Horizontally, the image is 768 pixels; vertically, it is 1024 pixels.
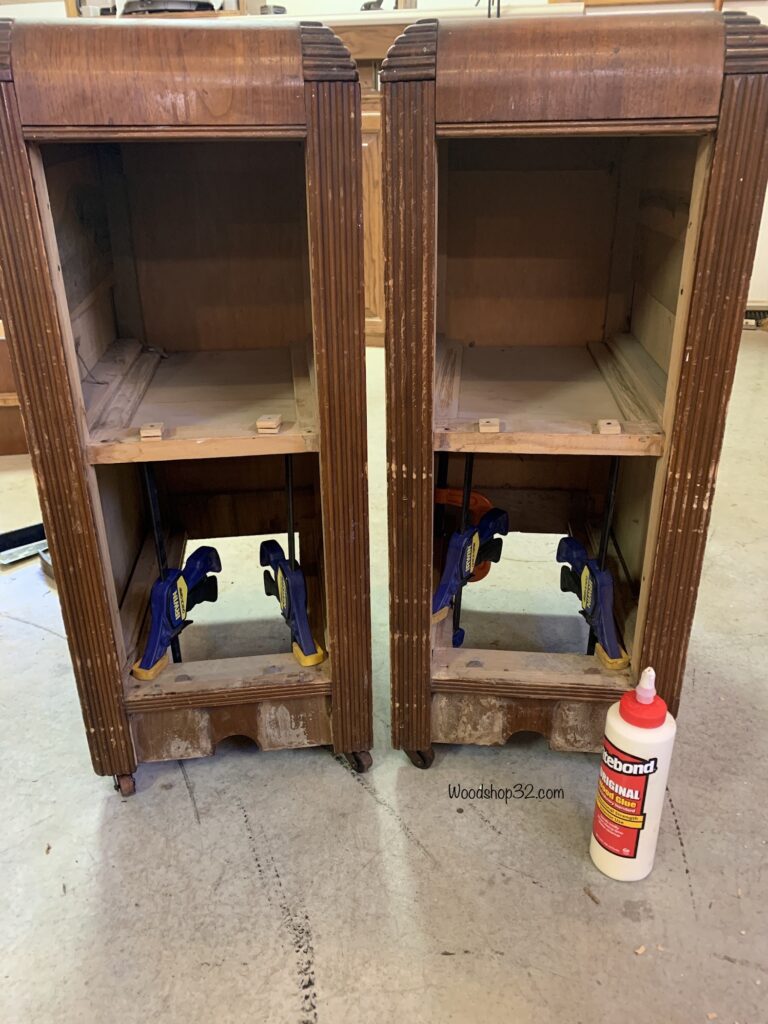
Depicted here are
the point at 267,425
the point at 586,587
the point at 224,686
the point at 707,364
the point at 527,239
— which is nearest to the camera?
the point at 707,364

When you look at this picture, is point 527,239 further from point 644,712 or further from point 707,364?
point 644,712

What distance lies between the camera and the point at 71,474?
1.13m

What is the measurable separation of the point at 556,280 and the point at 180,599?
0.93 meters

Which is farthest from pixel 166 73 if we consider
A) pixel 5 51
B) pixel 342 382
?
pixel 342 382

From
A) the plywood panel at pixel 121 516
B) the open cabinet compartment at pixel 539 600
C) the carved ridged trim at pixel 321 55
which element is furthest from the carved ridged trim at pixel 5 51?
the open cabinet compartment at pixel 539 600

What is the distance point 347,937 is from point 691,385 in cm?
90

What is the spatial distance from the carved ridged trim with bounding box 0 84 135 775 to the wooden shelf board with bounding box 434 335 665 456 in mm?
525

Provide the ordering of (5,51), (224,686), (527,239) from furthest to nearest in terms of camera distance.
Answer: (527,239)
(224,686)
(5,51)

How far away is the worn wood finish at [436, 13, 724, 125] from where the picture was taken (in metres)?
0.94

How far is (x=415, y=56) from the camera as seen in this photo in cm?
95

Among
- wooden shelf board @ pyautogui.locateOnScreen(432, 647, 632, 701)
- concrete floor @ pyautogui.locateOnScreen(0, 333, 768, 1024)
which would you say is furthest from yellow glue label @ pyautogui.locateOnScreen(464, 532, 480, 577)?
concrete floor @ pyautogui.locateOnScreen(0, 333, 768, 1024)

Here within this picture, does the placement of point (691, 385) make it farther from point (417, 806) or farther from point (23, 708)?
point (23, 708)

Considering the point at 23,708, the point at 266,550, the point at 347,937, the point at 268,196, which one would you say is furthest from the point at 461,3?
the point at 347,937

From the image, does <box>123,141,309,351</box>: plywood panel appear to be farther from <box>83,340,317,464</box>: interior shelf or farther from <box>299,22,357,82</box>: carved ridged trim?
<box>299,22,357,82</box>: carved ridged trim
